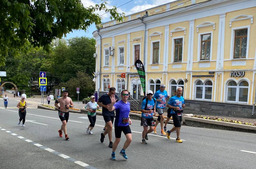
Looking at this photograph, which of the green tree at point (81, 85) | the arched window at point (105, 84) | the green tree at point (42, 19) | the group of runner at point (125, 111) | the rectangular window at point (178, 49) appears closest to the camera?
the green tree at point (42, 19)

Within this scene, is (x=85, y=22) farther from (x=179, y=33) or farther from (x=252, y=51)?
(x=179, y=33)

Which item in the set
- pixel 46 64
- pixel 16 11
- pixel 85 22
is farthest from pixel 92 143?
pixel 46 64

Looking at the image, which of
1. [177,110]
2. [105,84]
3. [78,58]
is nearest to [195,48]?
[177,110]

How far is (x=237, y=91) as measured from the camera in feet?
53.2

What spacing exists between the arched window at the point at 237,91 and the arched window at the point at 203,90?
1.49 metres

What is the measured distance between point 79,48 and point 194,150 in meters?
48.0

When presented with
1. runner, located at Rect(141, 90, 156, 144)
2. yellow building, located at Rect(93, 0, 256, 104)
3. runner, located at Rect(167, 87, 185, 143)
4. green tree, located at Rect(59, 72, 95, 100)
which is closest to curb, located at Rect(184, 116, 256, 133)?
runner, located at Rect(167, 87, 185, 143)

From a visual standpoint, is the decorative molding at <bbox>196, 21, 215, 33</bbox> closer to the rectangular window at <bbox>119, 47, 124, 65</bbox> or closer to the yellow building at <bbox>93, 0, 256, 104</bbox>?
the yellow building at <bbox>93, 0, 256, 104</bbox>

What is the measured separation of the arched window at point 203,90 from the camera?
58.7 feet

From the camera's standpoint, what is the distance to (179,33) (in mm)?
19703

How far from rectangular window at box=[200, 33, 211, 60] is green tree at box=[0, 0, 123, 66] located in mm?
12798

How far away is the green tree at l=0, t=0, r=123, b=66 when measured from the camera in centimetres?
468

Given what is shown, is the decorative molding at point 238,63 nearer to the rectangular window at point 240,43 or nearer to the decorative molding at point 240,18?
the rectangular window at point 240,43

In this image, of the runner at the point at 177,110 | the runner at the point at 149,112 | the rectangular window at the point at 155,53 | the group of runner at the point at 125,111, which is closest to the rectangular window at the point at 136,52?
the rectangular window at the point at 155,53
